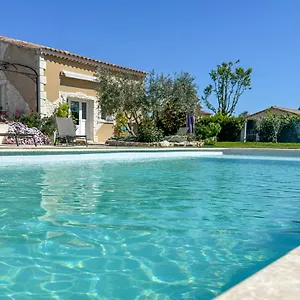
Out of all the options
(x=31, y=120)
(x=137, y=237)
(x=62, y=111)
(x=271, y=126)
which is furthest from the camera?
(x=271, y=126)

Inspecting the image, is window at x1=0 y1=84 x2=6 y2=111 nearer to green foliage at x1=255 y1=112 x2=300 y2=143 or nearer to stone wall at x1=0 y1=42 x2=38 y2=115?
stone wall at x1=0 y1=42 x2=38 y2=115

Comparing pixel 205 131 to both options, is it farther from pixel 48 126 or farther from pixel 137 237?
pixel 137 237

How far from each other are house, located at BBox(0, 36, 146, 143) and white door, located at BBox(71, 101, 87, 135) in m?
0.05

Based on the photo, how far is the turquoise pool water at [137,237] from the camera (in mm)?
2141

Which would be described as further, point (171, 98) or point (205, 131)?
point (205, 131)

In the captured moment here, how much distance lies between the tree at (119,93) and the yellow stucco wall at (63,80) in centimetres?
76

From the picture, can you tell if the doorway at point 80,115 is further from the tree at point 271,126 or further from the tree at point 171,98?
the tree at point 271,126

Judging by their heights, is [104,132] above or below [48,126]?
below

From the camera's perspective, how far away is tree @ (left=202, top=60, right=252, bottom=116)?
40.2 m

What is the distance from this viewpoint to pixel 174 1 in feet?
51.0

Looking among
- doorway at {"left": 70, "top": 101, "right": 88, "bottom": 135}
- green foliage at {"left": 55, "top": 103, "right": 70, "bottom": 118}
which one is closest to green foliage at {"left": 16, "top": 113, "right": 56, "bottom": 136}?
green foliage at {"left": 55, "top": 103, "right": 70, "bottom": 118}

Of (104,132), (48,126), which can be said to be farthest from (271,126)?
(48,126)

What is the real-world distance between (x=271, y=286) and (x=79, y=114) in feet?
54.3

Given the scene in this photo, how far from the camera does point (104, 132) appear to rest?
59.9ft
